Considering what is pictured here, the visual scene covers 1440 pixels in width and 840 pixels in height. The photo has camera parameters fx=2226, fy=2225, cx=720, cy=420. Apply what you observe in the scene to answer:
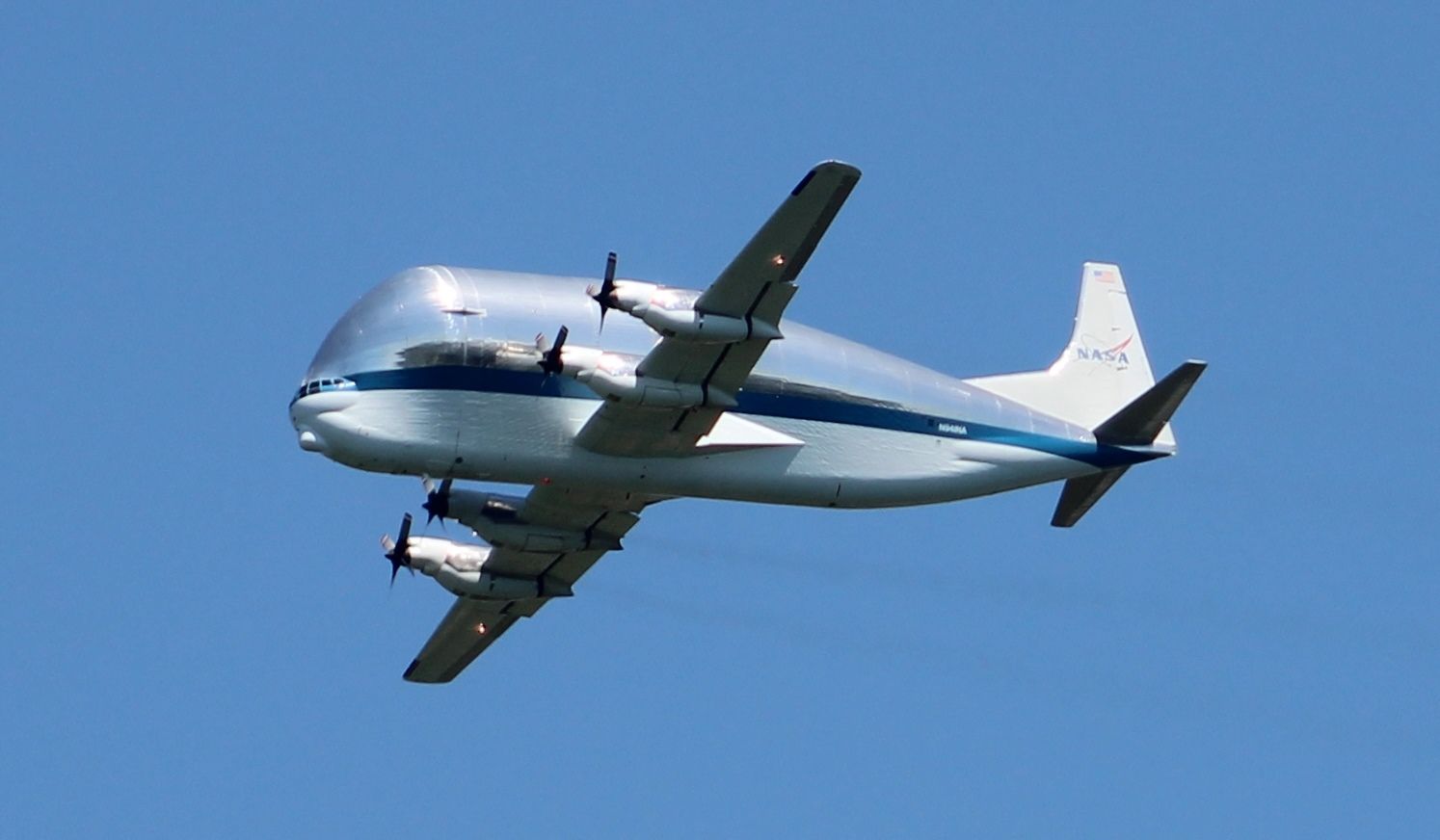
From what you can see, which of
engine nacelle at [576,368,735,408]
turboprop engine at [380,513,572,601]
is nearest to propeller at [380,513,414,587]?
turboprop engine at [380,513,572,601]

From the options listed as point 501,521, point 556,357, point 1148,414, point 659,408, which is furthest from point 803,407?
point 1148,414

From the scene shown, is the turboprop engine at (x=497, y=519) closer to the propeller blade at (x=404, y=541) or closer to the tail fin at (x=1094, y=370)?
the propeller blade at (x=404, y=541)

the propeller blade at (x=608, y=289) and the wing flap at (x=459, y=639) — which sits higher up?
the propeller blade at (x=608, y=289)

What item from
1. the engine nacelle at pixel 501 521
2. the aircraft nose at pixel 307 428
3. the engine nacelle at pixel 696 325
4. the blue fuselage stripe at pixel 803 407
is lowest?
the engine nacelle at pixel 501 521

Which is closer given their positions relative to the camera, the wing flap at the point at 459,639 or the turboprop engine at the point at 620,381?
the turboprop engine at the point at 620,381

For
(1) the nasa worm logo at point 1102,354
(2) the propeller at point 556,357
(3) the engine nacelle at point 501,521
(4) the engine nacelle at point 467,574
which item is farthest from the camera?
(1) the nasa worm logo at point 1102,354

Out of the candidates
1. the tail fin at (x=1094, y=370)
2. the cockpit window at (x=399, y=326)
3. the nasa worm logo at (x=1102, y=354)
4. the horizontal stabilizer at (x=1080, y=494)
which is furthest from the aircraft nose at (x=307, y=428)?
the nasa worm logo at (x=1102, y=354)

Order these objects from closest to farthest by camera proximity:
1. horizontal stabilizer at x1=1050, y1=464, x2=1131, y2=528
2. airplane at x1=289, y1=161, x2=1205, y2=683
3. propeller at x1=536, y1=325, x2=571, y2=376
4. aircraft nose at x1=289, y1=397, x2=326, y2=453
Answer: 1. airplane at x1=289, y1=161, x2=1205, y2=683
2. propeller at x1=536, y1=325, x2=571, y2=376
3. aircraft nose at x1=289, y1=397, x2=326, y2=453
4. horizontal stabilizer at x1=1050, y1=464, x2=1131, y2=528

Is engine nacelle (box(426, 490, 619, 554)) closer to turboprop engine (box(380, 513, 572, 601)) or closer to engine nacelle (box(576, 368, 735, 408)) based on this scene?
turboprop engine (box(380, 513, 572, 601))
